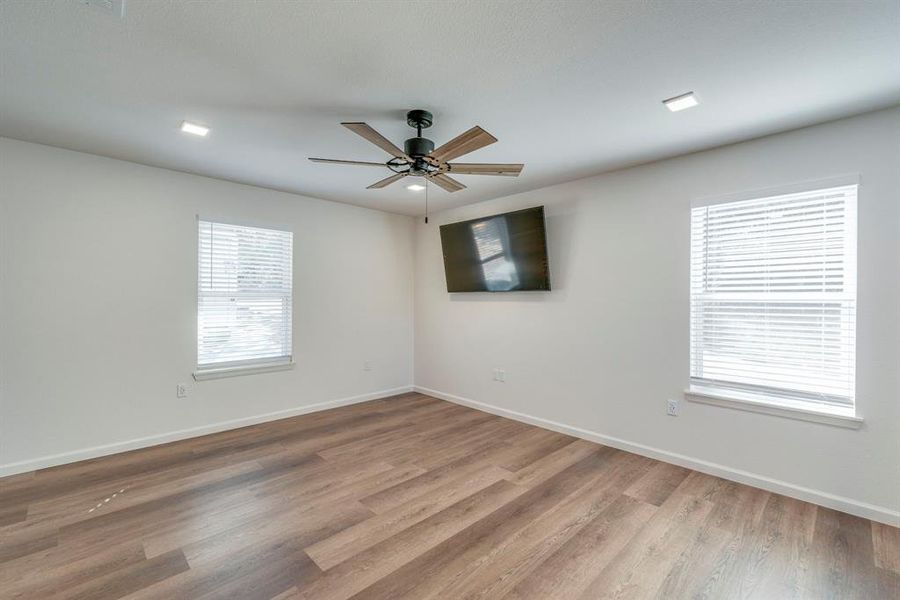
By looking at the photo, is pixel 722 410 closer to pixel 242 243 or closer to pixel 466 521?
pixel 466 521

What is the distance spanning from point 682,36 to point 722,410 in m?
2.59

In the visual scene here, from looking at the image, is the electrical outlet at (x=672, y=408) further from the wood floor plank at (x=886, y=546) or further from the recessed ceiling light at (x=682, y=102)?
the recessed ceiling light at (x=682, y=102)

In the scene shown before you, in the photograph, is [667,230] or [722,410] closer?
[722,410]

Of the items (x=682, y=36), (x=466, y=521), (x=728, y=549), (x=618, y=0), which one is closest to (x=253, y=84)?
(x=618, y=0)

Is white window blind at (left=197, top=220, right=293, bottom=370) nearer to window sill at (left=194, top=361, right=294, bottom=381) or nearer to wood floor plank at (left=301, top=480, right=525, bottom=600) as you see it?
window sill at (left=194, top=361, right=294, bottom=381)

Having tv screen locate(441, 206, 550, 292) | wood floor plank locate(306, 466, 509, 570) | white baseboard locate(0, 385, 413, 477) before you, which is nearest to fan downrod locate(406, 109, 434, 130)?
tv screen locate(441, 206, 550, 292)

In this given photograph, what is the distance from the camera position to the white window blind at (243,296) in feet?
12.6

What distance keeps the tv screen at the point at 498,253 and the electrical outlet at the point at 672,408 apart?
4.97ft

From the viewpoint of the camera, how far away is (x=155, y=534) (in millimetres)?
2203

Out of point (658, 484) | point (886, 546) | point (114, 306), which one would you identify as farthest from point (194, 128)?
point (886, 546)

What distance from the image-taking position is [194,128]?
2.70 metres

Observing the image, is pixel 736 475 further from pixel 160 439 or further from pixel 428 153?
pixel 160 439

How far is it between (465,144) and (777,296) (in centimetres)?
245

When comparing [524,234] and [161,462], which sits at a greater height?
[524,234]
